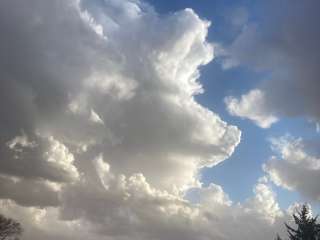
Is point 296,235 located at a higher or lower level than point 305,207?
lower

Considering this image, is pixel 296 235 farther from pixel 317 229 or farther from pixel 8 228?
pixel 8 228

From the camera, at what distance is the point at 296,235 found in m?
53.6

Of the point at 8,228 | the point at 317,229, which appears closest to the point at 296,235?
the point at 317,229

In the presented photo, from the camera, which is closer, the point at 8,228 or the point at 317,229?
the point at 317,229

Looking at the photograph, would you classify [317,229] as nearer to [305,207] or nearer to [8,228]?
[305,207]

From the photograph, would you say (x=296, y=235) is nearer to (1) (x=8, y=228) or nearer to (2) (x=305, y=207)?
(2) (x=305, y=207)

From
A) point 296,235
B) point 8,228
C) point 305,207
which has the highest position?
point 8,228

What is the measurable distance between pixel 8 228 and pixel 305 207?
70.5 m

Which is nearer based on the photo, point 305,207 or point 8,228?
point 305,207

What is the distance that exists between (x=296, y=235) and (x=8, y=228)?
6937cm

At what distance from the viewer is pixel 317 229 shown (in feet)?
172

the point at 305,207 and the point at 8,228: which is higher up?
the point at 8,228

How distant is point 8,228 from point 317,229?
71988 mm

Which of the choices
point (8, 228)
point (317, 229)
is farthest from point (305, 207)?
point (8, 228)
